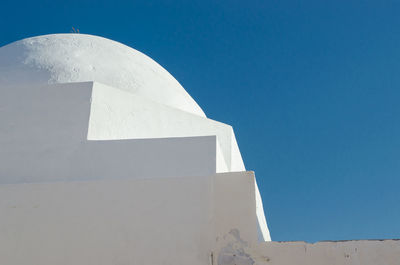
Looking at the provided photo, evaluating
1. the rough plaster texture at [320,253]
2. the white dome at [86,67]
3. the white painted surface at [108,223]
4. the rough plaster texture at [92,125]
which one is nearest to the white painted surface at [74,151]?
the rough plaster texture at [92,125]

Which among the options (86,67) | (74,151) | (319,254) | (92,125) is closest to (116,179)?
(74,151)

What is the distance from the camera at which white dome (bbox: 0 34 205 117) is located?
591 centimetres

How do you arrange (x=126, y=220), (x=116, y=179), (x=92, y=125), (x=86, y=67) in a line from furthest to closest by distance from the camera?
(x=86, y=67), (x=92, y=125), (x=116, y=179), (x=126, y=220)

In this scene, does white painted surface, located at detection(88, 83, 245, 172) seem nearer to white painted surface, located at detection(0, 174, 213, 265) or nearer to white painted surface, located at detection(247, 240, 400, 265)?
white painted surface, located at detection(0, 174, 213, 265)

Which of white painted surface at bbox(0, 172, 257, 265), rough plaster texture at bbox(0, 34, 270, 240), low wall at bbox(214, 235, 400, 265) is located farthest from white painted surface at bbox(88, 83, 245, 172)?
low wall at bbox(214, 235, 400, 265)

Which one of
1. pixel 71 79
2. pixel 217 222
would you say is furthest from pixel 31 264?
pixel 71 79

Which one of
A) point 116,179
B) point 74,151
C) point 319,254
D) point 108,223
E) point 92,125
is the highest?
point 92,125

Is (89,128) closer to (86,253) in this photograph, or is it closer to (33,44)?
(86,253)

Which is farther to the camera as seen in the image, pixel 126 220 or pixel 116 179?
pixel 116 179

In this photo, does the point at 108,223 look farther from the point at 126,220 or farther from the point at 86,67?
the point at 86,67

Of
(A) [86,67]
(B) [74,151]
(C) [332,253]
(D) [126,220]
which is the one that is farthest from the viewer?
(A) [86,67]

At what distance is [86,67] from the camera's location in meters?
6.07

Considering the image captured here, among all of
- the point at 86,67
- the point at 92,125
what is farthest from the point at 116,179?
the point at 86,67

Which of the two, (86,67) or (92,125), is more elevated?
(86,67)
